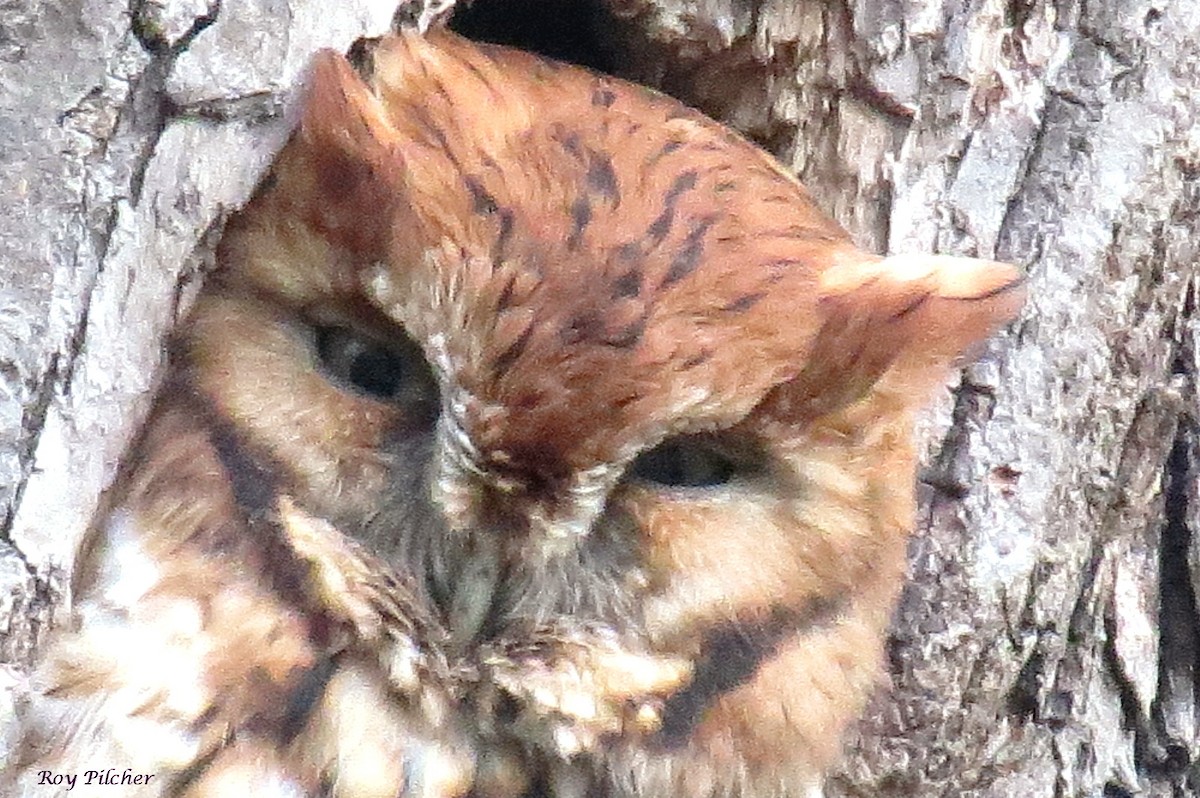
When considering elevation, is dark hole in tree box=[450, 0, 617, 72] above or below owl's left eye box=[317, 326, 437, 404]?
above

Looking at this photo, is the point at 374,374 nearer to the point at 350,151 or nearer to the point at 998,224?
the point at 350,151

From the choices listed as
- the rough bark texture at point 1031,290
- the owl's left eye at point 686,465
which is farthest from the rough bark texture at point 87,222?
the rough bark texture at point 1031,290

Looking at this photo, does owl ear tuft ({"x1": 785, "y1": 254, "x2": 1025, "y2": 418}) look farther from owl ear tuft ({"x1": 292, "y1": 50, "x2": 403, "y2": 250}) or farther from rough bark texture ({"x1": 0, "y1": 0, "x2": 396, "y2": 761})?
rough bark texture ({"x1": 0, "y1": 0, "x2": 396, "y2": 761})

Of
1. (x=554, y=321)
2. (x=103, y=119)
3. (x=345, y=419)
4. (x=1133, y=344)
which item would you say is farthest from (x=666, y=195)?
(x=1133, y=344)

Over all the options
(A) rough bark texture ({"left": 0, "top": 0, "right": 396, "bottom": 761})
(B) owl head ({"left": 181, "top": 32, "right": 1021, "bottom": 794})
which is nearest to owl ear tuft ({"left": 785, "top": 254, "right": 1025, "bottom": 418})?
(B) owl head ({"left": 181, "top": 32, "right": 1021, "bottom": 794})

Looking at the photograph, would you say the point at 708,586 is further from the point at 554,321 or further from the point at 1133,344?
the point at 1133,344

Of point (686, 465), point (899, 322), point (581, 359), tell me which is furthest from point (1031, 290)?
point (581, 359)

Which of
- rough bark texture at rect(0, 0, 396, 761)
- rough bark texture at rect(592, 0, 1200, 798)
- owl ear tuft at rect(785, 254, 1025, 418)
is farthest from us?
rough bark texture at rect(592, 0, 1200, 798)

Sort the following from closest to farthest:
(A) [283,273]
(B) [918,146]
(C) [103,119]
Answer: (C) [103,119] → (A) [283,273] → (B) [918,146]
